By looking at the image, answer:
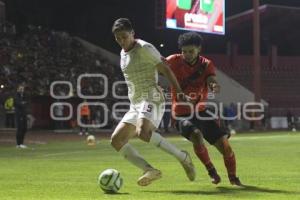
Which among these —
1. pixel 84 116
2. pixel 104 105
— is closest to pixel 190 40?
pixel 84 116

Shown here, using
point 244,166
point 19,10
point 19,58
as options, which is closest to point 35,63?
point 19,58

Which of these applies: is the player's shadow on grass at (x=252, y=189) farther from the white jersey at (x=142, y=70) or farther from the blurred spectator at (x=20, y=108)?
the blurred spectator at (x=20, y=108)

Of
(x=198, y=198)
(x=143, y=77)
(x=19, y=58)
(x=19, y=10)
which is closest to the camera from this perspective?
(x=198, y=198)

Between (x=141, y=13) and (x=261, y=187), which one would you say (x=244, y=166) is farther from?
(x=141, y=13)

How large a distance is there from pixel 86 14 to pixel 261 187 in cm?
3779

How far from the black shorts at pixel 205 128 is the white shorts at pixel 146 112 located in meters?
0.50

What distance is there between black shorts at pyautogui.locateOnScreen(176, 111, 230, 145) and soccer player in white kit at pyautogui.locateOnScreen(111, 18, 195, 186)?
0.40 m

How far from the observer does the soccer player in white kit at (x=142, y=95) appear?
26.1 ft

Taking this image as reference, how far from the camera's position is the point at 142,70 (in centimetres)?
811

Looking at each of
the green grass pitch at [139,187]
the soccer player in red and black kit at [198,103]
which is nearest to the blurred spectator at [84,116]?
the green grass pitch at [139,187]

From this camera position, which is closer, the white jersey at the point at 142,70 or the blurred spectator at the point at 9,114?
the white jersey at the point at 142,70

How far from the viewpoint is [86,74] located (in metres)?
38.3

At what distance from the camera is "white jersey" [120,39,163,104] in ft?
26.3

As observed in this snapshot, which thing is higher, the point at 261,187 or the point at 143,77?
the point at 143,77
